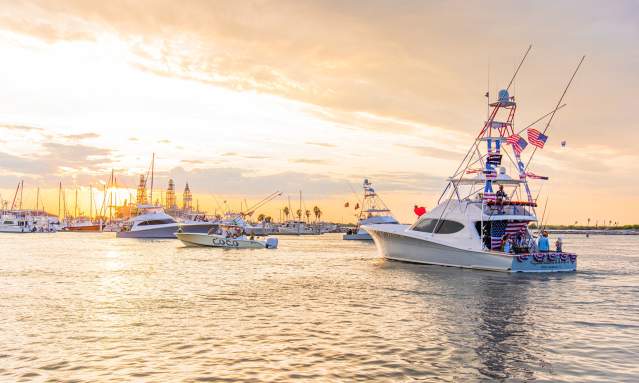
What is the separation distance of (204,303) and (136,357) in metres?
8.90

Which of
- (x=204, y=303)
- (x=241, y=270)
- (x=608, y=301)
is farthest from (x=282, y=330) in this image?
(x=241, y=270)

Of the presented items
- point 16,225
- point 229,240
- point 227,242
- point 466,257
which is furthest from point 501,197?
point 16,225

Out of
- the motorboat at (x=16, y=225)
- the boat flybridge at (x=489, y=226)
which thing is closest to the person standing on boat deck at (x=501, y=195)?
the boat flybridge at (x=489, y=226)

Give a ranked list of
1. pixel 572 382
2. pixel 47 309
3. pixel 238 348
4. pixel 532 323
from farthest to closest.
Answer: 1. pixel 47 309
2. pixel 532 323
3. pixel 238 348
4. pixel 572 382

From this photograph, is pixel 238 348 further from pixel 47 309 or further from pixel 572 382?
pixel 47 309

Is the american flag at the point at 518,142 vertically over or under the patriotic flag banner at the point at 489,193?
over

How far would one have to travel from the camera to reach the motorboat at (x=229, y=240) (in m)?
65.9

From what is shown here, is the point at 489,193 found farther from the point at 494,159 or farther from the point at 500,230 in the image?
the point at 494,159

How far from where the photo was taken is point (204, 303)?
22.1 metres

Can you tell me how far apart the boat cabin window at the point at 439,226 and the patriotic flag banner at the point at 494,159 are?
19.4ft

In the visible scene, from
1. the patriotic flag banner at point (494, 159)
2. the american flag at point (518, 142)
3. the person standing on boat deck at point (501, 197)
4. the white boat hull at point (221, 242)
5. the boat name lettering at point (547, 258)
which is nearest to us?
the boat name lettering at point (547, 258)

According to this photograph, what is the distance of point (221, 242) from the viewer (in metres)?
66.2

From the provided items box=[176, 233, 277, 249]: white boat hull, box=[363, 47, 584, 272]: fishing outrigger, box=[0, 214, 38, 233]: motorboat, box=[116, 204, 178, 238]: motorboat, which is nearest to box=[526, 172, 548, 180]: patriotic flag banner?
box=[363, 47, 584, 272]: fishing outrigger

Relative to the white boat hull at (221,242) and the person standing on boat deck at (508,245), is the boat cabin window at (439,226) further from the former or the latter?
the white boat hull at (221,242)
